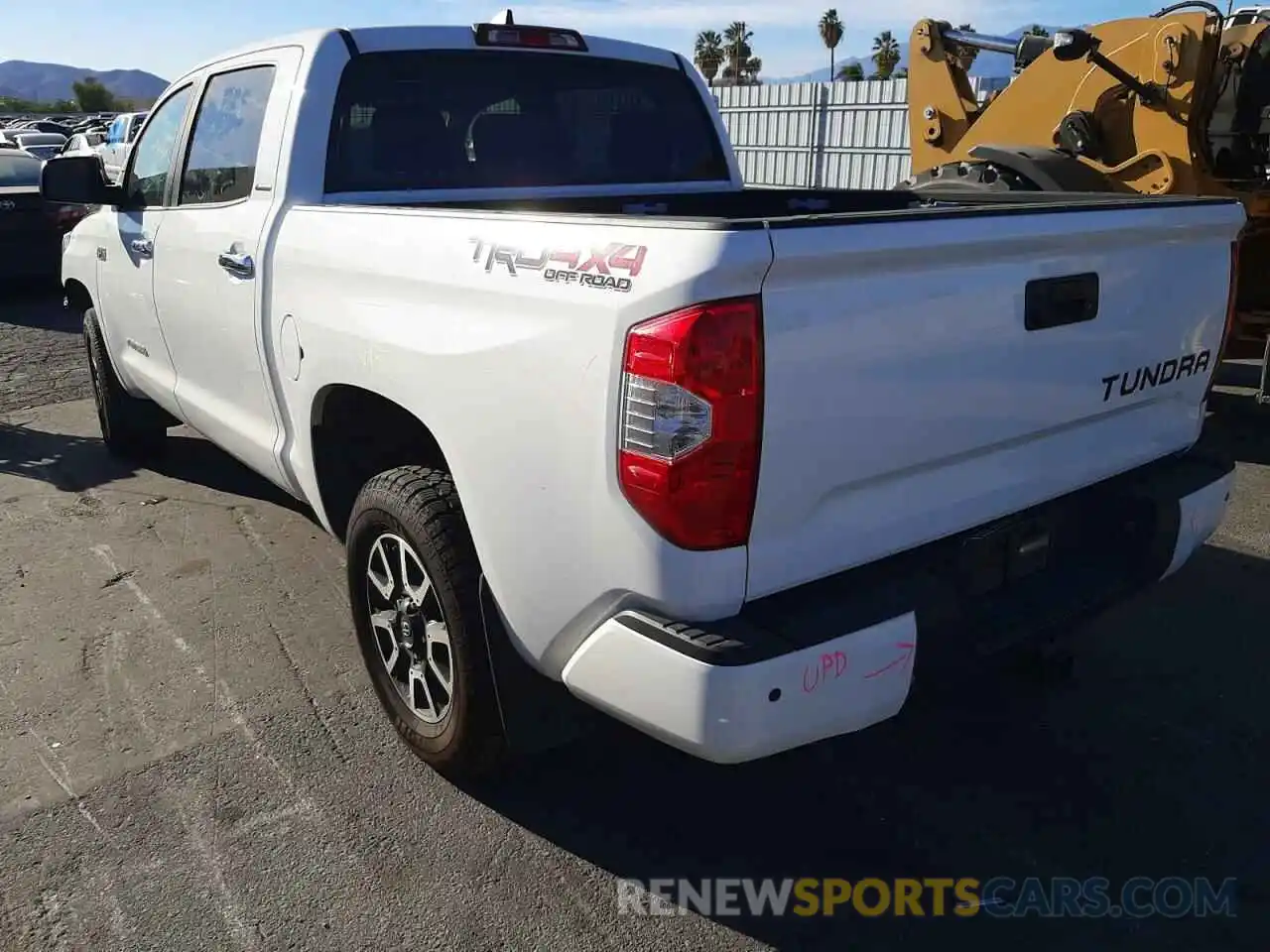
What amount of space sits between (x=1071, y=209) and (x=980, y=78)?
10.2 meters

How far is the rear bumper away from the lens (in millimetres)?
2119

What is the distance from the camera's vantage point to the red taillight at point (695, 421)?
2.04m

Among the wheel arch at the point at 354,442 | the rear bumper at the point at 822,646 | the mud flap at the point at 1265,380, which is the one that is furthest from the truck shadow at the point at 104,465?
the mud flap at the point at 1265,380

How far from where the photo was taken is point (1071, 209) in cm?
260

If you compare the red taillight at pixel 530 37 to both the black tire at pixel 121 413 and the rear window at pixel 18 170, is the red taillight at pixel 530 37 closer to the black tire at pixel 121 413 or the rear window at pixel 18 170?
the black tire at pixel 121 413

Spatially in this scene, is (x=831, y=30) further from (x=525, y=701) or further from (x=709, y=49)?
(x=525, y=701)

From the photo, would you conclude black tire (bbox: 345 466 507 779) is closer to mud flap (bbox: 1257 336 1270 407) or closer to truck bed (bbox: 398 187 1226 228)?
truck bed (bbox: 398 187 1226 228)

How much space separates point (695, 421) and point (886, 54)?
75.9m

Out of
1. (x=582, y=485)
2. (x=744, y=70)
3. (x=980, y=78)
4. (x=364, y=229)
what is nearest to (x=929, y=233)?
(x=582, y=485)

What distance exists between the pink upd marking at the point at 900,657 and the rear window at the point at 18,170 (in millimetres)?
11958

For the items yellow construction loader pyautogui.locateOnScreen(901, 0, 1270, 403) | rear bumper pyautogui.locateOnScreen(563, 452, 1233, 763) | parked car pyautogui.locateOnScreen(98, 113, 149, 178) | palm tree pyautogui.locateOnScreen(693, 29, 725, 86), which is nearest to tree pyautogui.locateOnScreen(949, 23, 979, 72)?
yellow construction loader pyautogui.locateOnScreen(901, 0, 1270, 403)

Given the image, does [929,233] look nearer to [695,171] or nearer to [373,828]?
[373,828]

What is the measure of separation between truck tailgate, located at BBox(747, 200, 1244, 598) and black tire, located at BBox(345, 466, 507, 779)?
830 millimetres

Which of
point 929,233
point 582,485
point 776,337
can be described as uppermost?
point 929,233
